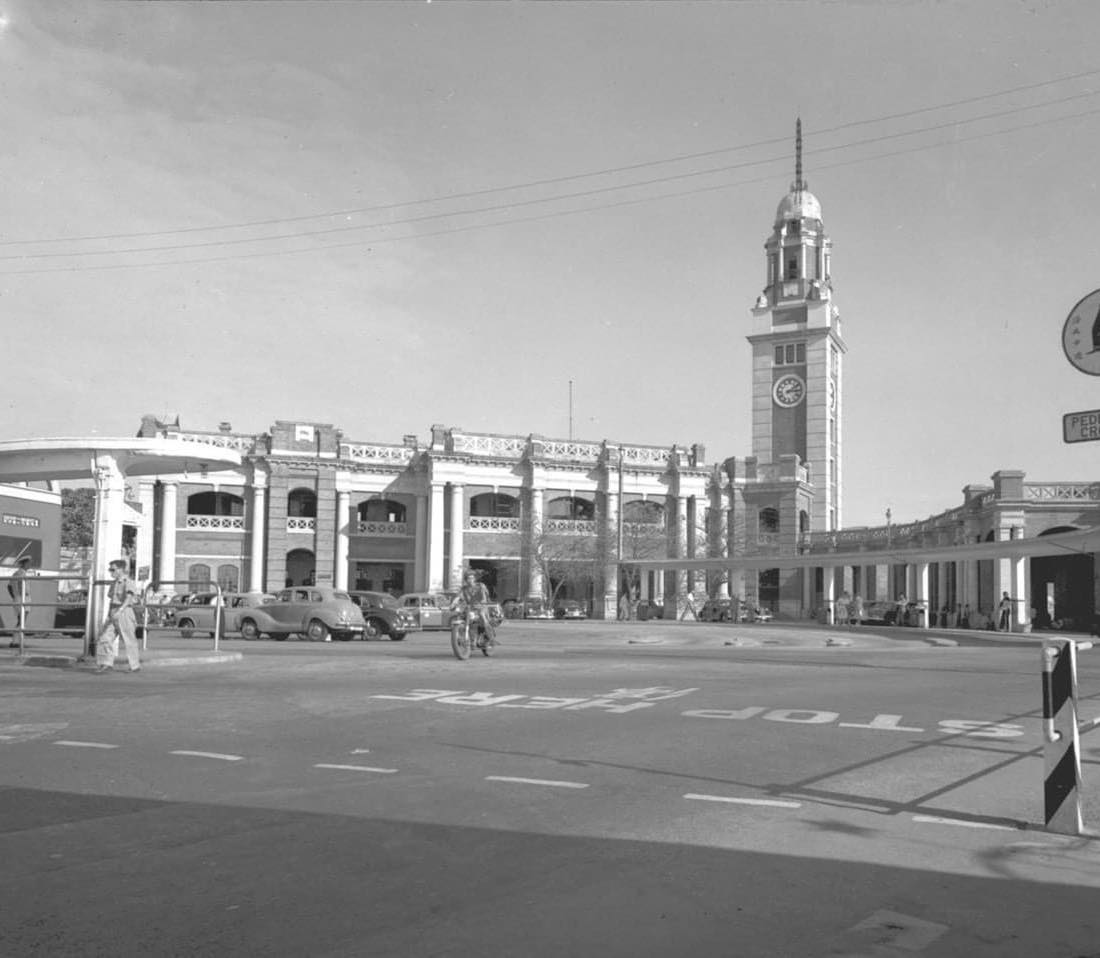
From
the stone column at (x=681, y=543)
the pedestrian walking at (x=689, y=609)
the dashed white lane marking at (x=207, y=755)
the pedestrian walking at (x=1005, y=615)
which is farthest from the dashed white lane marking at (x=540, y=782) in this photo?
the stone column at (x=681, y=543)

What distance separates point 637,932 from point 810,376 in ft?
265

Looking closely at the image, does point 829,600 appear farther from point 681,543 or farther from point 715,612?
point 681,543

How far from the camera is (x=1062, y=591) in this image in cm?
4934

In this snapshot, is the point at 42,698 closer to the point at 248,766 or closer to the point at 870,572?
the point at 248,766

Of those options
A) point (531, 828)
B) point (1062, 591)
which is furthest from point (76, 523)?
point (531, 828)

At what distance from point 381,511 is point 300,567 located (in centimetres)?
526

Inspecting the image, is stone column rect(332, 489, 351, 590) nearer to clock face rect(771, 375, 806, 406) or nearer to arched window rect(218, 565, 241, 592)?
arched window rect(218, 565, 241, 592)

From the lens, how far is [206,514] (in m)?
54.6

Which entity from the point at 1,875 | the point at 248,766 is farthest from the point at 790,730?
the point at 1,875

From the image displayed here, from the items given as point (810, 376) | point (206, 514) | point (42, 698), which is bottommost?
point (42, 698)

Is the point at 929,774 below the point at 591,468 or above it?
below

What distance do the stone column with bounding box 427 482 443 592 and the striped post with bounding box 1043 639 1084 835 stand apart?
49.8 metres

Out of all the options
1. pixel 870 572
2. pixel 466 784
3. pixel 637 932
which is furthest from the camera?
pixel 870 572

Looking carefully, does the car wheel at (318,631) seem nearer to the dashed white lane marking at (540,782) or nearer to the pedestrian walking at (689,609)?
the dashed white lane marking at (540,782)
